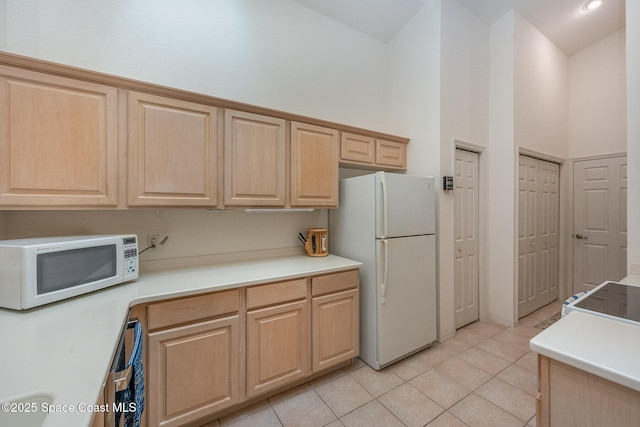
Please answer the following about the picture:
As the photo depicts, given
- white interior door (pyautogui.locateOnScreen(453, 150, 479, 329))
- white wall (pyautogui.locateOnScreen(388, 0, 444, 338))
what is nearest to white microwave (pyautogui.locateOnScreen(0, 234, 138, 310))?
white wall (pyautogui.locateOnScreen(388, 0, 444, 338))

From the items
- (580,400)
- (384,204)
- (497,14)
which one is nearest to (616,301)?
(580,400)

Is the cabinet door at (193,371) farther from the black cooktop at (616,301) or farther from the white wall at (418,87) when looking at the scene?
the white wall at (418,87)

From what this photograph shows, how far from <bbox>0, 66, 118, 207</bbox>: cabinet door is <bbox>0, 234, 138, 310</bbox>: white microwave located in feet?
0.79

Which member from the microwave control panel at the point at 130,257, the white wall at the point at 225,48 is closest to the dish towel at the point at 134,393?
the microwave control panel at the point at 130,257

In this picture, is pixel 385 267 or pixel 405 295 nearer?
pixel 385 267

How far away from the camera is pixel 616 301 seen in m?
1.25

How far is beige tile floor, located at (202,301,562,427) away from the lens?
1.59 meters

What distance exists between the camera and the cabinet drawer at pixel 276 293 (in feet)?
5.32

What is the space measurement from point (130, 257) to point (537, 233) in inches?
169

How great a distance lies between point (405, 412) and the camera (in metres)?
1.65

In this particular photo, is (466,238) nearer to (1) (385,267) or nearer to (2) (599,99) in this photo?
(1) (385,267)

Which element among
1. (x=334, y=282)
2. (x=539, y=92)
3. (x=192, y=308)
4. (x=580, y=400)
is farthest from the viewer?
(x=539, y=92)

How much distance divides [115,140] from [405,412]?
247 cm

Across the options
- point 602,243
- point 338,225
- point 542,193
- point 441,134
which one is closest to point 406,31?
point 441,134
